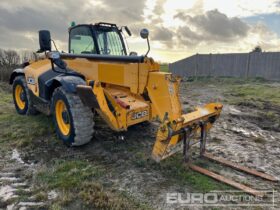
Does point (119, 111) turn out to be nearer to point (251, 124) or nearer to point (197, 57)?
point (251, 124)

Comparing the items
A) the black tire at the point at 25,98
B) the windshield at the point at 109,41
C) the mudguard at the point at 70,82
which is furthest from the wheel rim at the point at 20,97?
the windshield at the point at 109,41

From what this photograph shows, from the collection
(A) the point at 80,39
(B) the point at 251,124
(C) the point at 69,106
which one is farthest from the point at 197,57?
(C) the point at 69,106

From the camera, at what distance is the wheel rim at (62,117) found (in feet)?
16.5

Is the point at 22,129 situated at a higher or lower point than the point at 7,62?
lower

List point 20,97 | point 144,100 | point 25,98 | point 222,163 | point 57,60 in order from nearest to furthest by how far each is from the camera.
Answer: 1. point 222,163
2. point 144,100
3. point 57,60
4. point 25,98
5. point 20,97

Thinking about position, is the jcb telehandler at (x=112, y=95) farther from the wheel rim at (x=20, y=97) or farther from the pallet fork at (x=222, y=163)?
the wheel rim at (x=20, y=97)

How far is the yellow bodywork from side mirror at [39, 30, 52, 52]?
64.8 inches

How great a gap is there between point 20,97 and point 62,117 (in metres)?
2.96

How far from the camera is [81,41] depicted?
5.98 meters

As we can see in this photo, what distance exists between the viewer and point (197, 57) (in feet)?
78.0

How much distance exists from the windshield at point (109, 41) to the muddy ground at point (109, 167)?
5.44ft

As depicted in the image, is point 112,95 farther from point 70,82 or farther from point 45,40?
point 45,40

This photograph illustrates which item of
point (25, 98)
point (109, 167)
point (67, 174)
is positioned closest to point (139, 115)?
point (109, 167)

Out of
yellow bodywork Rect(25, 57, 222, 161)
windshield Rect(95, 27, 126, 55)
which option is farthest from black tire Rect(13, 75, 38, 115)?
yellow bodywork Rect(25, 57, 222, 161)
